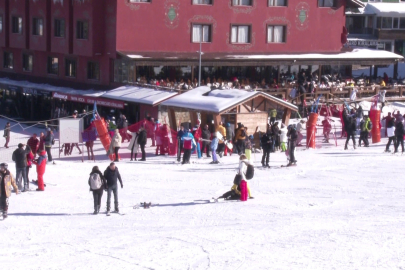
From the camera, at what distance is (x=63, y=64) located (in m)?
44.2

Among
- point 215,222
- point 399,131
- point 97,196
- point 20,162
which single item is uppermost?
point 399,131

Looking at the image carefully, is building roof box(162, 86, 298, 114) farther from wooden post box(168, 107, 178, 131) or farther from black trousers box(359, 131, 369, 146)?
black trousers box(359, 131, 369, 146)

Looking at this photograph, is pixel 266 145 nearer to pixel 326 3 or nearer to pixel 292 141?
pixel 292 141

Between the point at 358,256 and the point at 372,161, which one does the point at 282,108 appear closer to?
the point at 372,161

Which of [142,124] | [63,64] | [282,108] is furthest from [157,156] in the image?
[63,64]

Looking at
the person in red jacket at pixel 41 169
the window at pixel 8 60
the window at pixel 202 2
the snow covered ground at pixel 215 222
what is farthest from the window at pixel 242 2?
the person in red jacket at pixel 41 169

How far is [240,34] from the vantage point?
4400cm

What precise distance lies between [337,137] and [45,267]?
20492 millimetres

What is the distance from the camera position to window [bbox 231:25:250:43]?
4381cm

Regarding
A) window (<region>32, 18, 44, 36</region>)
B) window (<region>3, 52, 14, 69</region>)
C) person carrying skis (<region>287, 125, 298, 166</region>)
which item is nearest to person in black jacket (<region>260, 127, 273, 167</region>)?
person carrying skis (<region>287, 125, 298, 166</region>)

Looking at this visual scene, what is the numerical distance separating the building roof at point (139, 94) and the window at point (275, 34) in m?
10.1

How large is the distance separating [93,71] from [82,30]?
2.37 m

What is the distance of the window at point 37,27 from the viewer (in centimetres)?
4431

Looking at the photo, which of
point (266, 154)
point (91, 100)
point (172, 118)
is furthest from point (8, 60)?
point (266, 154)
